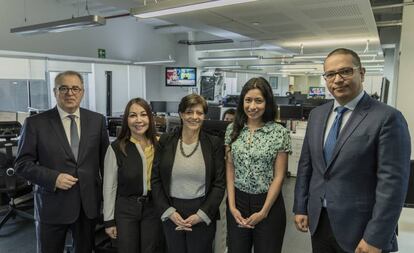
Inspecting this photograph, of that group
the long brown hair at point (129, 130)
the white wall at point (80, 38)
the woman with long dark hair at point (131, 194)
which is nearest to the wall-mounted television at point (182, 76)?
the white wall at point (80, 38)

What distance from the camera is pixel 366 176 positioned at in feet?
4.81

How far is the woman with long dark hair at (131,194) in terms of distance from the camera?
6.50 ft

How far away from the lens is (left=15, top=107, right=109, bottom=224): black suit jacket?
76.0 inches

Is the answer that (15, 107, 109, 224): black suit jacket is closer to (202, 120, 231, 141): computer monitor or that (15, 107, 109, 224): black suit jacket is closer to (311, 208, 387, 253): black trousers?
(202, 120, 231, 141): computer monitor

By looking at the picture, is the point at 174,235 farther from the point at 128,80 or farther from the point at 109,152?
the point at 128,80

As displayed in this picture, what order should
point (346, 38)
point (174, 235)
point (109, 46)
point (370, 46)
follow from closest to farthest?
point (174, 235) → point (346, 38) → point (370, 46) → point (109, 46)

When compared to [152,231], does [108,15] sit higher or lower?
higher

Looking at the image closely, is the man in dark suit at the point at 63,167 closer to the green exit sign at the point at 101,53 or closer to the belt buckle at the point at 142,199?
the belt buckle at the point at 142,199

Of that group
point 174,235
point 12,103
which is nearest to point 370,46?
point 174,235

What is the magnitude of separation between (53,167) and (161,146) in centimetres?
Result: 69

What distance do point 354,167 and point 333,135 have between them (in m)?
0.20

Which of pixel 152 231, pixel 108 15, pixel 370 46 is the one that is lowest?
pixel 152 231

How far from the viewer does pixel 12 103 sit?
24.3 feet

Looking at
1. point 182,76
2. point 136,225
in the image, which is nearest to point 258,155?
point 136,225
